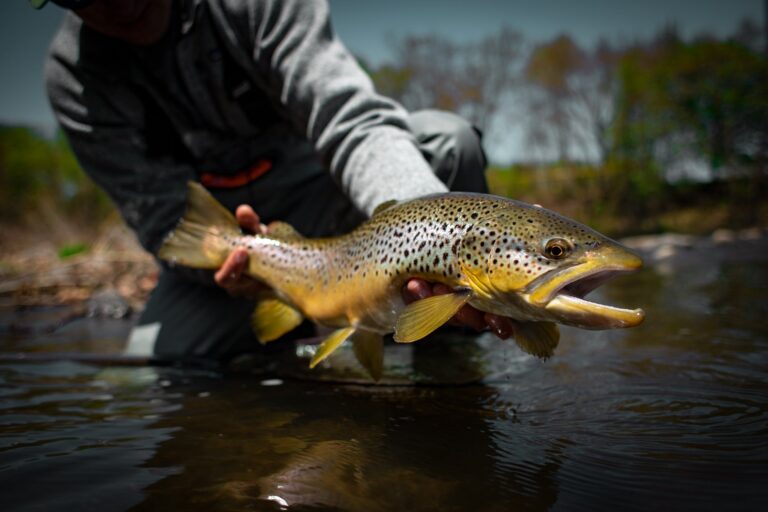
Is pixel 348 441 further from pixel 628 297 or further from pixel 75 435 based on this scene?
pixel 628 297

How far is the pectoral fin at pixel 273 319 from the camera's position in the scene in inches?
85.4

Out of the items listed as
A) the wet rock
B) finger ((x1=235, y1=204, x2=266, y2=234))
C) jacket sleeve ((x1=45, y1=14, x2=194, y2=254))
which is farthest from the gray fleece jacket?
the wet rock

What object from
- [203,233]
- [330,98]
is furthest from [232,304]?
[330,98]

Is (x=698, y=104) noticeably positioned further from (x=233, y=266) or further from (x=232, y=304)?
(x=233, y=266)

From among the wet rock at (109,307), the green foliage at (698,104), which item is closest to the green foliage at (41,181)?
the wet rock at (109,307)

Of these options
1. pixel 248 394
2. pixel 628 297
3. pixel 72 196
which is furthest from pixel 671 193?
pixel 72 196

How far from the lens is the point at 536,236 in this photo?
1300mm

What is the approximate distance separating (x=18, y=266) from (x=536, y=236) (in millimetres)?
8092

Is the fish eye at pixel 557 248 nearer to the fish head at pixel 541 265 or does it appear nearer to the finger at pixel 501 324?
the fish head at pixel 541 265

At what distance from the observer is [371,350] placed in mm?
1800

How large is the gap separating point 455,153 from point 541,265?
4.26 feet

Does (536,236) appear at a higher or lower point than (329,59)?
lower

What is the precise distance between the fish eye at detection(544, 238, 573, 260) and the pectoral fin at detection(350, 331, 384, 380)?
2.31ft

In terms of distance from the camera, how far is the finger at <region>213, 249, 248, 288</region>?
2.17m
